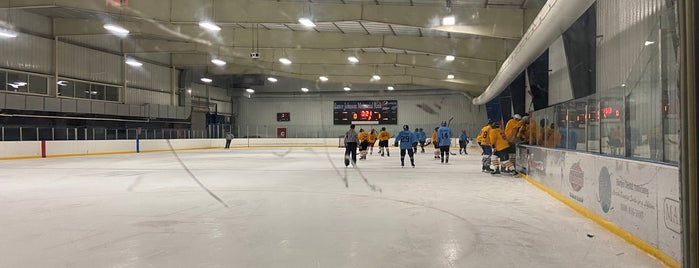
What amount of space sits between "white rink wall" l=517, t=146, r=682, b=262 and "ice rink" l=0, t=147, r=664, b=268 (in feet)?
0.73

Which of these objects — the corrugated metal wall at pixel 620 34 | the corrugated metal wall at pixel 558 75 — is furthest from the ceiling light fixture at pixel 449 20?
the corrugated metal wall at pixel 620 34

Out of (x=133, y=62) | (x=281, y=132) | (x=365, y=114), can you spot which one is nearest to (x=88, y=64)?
(x=133, y=62)

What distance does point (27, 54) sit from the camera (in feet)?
72.4

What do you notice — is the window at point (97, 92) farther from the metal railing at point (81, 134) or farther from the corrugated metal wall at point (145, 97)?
the metal railing at point (81, 134)

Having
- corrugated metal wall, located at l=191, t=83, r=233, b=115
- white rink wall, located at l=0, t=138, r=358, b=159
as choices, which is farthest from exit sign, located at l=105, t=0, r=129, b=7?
corrugated metal wall, located at l=191, t=83, r=233, b=115

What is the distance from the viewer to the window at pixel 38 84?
22500 mm

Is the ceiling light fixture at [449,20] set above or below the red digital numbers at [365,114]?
above

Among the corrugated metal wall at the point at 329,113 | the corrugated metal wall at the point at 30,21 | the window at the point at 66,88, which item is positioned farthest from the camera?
the corrugated metal wall at the point at 329,113

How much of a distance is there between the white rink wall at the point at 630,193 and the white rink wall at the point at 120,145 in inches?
842

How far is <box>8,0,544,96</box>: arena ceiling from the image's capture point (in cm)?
1449

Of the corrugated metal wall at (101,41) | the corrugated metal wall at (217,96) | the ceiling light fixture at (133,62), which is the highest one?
the corrugated metal wall at (101,41)

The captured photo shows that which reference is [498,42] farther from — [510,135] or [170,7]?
[170,7]

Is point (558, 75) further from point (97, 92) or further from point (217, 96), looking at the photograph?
point (217, 96)

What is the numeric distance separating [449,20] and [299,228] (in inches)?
424
